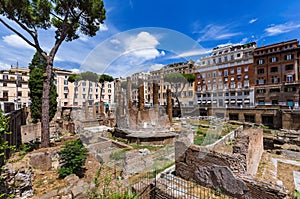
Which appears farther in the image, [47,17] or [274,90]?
[274,90]

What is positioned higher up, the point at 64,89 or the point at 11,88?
the point at 64,89

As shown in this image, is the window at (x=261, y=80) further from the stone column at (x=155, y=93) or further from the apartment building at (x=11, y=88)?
the apartment building at (x=11, y=88)

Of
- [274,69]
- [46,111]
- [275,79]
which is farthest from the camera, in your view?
[274,69]

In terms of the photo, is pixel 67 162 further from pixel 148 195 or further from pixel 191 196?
pixel 191 196

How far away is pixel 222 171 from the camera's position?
464 cm

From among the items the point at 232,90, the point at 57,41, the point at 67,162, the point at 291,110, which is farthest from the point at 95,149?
the point at 232,90

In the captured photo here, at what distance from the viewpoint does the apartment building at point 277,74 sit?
2577cm

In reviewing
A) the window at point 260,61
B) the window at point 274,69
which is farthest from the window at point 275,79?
the window at point 260,61

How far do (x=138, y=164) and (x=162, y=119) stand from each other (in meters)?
7.15

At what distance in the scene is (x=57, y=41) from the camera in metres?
9.66

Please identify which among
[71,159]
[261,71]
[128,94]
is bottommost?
[71,159]

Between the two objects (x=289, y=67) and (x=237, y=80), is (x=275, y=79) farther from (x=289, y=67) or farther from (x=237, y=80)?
(x=237, y=80)

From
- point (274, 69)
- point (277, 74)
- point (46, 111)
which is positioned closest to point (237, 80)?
point (274, 69)

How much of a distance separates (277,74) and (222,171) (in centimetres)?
3365
